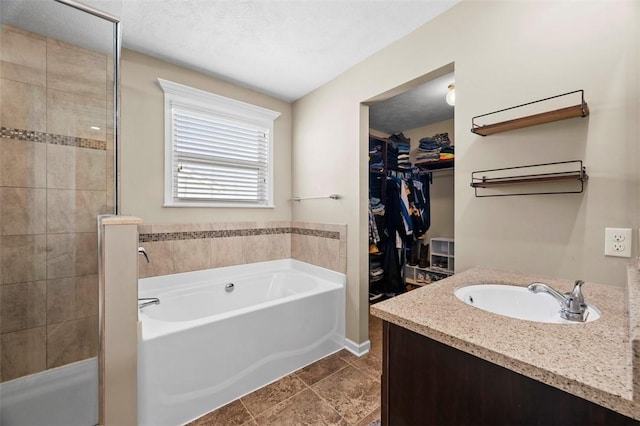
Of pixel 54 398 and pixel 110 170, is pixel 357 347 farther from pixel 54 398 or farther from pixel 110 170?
pixel 110 170

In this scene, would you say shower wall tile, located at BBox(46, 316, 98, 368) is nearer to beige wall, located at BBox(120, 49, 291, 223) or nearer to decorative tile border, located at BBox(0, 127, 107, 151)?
beige wall, located at BBox(120, 49, 291, 223)

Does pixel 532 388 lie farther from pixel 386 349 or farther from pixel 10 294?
pixel 10 294

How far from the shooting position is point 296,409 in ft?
5.38

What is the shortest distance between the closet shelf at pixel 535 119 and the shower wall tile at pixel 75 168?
8.16 ft

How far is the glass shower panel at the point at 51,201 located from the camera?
1.61 meters

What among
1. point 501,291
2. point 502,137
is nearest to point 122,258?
point 501,291

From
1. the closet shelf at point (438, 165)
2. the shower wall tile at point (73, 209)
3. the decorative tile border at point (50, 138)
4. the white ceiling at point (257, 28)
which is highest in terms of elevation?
the white ceiling at point (257, 28)

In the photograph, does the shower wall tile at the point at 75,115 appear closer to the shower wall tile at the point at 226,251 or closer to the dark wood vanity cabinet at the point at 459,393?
the shower wall tile at the point at 226,251

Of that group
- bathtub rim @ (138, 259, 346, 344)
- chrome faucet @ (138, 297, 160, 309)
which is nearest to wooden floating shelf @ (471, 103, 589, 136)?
bathtub rim @ (138, 259, 346, 344)

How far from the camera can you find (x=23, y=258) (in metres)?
1.68

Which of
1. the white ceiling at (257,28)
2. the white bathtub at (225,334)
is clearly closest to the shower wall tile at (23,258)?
the white bathtub at (225,334)

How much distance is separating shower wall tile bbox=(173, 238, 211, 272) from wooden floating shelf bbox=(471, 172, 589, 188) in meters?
2.25

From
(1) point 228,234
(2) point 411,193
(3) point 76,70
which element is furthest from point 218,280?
(2) point 411,193

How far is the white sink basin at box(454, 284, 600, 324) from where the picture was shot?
107 centimetres
